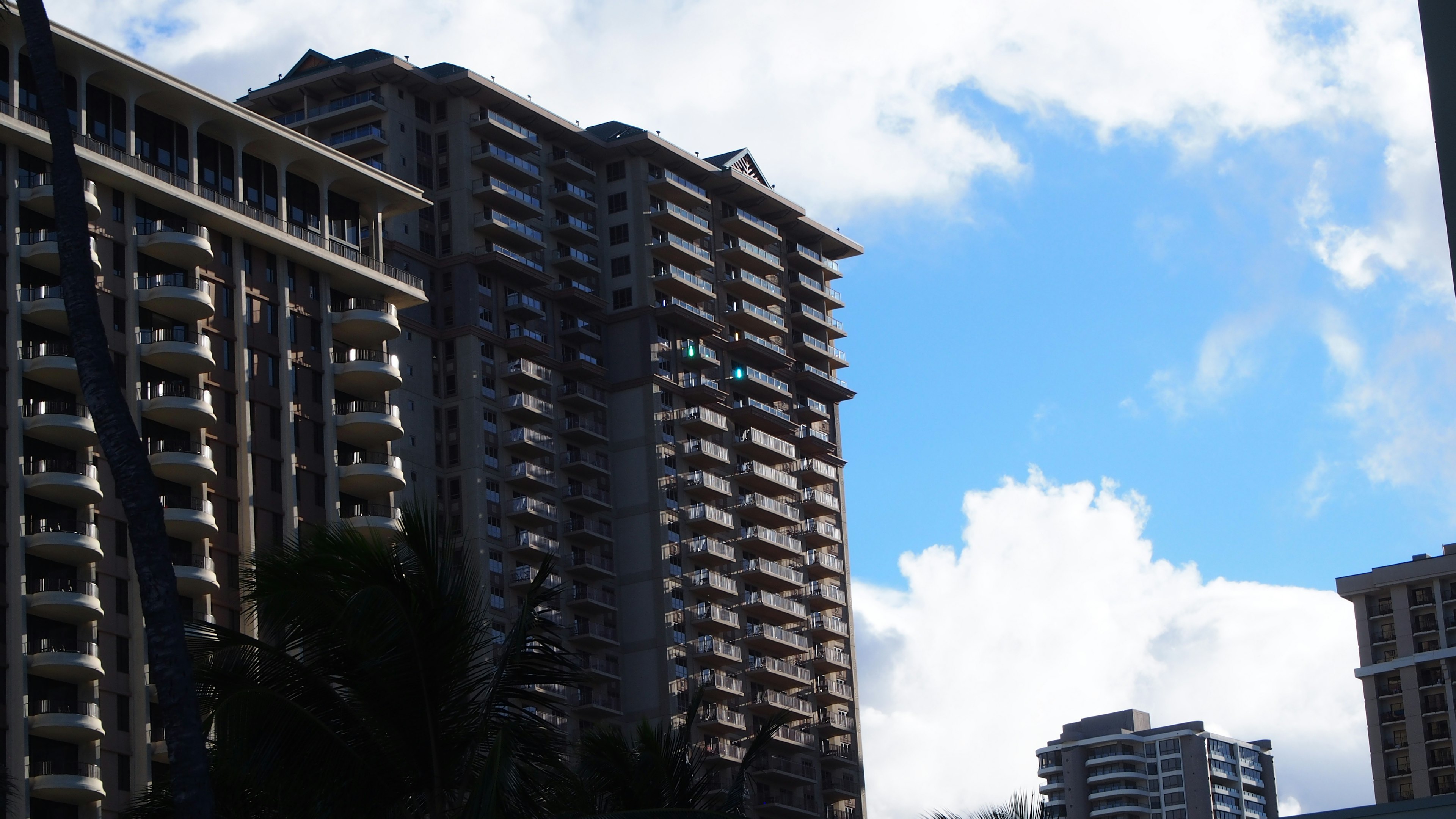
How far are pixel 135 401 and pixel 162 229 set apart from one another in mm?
8494

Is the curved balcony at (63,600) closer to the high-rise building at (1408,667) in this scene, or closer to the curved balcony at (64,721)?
the curved balcony at (64,721)

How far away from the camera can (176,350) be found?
295ft

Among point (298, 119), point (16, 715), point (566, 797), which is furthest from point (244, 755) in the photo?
point (298, 119)

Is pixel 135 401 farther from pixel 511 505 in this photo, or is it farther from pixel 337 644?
pixel 337 644

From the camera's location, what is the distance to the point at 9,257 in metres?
86.2

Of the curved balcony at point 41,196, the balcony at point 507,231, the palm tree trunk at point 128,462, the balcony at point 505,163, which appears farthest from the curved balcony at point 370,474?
the palm tree trunk at point 128,462

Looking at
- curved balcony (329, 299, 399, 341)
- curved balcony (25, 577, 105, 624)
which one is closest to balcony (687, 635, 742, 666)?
curved balcony (329, 299, 399, 341)

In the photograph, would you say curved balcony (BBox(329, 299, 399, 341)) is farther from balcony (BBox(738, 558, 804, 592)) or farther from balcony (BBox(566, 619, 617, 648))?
balcony (BBox(738, 558, 804, 592))

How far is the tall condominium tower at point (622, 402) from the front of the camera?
127062 millimetres

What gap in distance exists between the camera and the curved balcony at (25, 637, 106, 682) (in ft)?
264

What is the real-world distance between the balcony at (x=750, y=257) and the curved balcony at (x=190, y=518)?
65.5m

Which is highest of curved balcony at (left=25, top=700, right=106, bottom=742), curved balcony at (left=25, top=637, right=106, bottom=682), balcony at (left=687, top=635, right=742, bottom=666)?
balcony at (left=687, top=635, right=742, bottom=666)

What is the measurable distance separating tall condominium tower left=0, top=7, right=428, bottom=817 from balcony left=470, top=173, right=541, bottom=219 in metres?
21.5

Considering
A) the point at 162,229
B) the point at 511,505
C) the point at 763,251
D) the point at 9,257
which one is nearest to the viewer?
the point at 9,257
